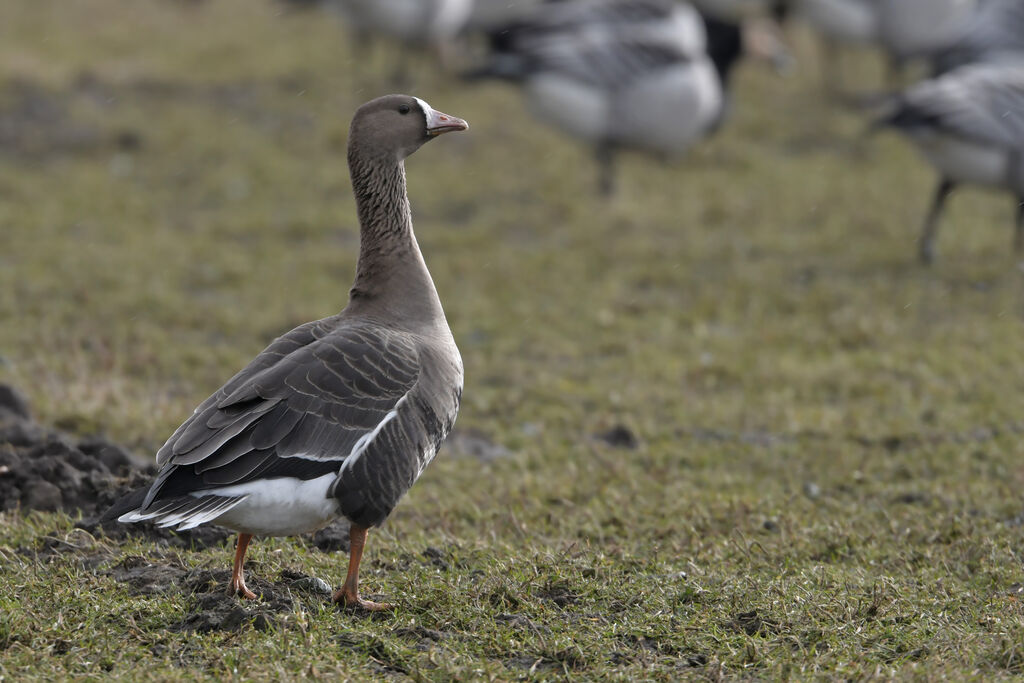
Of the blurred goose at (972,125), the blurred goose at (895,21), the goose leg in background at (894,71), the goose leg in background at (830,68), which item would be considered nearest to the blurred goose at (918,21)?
the blurred goose at (895,21)

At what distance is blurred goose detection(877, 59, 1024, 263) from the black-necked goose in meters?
Result: 6.12

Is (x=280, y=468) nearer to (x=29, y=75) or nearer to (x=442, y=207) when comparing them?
(x=442, y=207)

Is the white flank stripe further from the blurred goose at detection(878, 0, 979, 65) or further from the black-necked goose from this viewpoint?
the blurred goose at detection(878, 0, 979, 65)

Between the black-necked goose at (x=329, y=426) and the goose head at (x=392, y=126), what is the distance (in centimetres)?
42

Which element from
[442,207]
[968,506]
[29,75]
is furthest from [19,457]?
[29,75]

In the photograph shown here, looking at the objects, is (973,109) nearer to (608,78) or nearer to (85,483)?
(608,78)

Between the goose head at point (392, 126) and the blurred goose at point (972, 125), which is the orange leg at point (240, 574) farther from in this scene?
the blurred goose at point (972, 125)

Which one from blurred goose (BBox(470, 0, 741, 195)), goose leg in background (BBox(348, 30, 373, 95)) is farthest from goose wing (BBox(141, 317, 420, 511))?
goose leg in background (BBox(348, 30, 373, 95))

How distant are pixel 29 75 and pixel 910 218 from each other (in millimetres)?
10506

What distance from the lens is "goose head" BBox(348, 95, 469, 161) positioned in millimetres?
5402

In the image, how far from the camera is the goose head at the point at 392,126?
540cm

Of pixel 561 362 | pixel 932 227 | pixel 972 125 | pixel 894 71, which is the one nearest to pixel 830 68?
pixel 894 71

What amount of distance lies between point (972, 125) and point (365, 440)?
712 cm

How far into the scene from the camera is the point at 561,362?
9.00m
